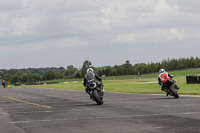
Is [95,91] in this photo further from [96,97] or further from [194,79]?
[194,79]

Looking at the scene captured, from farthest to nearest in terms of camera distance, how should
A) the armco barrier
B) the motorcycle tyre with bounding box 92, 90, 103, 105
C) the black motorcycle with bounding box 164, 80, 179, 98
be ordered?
the armco barrier → the black motorcycle with bounding box 164, 80, 179, 98 → the motorcycle tyre with bounding box 92, 90, 103, 105

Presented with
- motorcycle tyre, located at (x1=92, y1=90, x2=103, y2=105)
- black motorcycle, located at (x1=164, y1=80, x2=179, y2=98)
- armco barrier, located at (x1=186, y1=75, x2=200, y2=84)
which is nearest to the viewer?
motorcycle tyre, located at (x1=92, y1=90, x2=103, y2=105)

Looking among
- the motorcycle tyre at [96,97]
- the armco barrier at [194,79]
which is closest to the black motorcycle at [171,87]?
the motorcycle tyre at [96,97]

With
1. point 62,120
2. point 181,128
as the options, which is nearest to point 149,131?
point 181,128

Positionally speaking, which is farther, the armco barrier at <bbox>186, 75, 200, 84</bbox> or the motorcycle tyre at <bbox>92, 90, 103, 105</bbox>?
the armco barrier at <bbox>186, 75, 200, 84</bbox>

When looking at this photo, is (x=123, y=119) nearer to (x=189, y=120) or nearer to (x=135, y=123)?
(x=135, y=123)

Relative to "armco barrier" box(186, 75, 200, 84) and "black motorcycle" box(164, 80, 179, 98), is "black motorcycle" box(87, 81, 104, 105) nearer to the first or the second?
Answer: "black motorcycle" box(164, 80, 179, 98)

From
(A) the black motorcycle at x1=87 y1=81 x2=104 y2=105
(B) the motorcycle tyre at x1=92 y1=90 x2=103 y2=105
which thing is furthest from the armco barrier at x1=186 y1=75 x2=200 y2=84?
(B) the motorcycle tyre at x1=92 y1=90 x2=103 y2=105

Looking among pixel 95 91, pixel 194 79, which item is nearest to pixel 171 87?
pixel 95 91

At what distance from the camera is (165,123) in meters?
11.0

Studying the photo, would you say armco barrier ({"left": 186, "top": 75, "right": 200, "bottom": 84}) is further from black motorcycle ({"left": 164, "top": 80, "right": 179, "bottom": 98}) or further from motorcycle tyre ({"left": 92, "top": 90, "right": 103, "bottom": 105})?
motorcycle tyre ({"left": 92, "top": 90, "right": 103, "bottom": 105})

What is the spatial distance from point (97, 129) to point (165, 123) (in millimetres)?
2005

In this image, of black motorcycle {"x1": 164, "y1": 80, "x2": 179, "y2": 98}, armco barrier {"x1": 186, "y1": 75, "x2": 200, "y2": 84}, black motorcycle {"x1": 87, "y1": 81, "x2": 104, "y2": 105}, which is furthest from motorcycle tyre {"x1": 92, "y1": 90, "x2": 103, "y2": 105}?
armco barrier {"x1": 186, "y1": 75, "x2": 200, "y2": 84}

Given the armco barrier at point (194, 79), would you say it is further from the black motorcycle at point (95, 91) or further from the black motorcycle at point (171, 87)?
the black motorcycle at point (95, 91)
